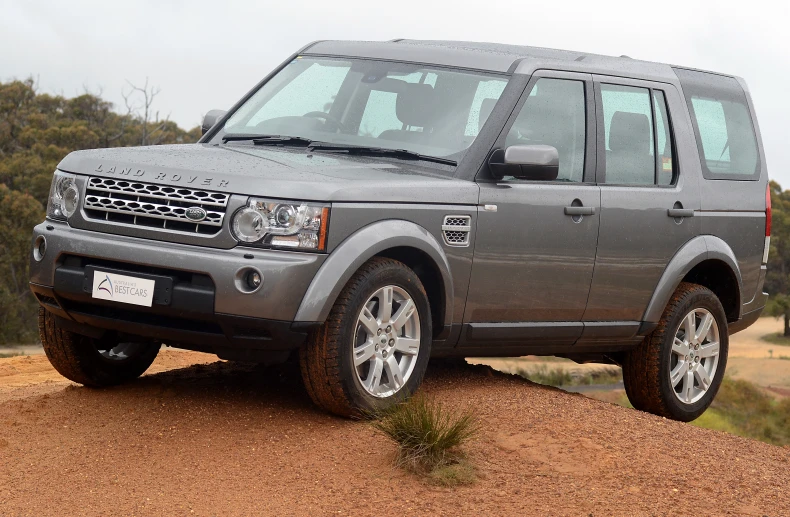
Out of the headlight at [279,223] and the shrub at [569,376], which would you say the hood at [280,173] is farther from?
the shrub at [569,376]

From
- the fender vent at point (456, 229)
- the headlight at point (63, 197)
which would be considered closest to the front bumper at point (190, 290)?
the headlight at point (63, 197)

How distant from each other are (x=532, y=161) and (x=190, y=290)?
1971 mm

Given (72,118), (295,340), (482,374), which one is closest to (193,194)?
(295,340)

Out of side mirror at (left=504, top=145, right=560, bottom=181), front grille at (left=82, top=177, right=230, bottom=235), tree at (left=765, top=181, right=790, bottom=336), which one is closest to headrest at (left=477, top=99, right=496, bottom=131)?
side mirror at (left=504, top=145, right=560, bottom=181)

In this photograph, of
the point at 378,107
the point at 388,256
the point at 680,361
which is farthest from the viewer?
the point at 680,361

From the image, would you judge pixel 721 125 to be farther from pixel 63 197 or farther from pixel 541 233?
pixel 63 197

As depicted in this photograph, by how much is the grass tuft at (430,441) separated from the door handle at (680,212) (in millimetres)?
2735

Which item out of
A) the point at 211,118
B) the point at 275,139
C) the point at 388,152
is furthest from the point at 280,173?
the point at 211,118

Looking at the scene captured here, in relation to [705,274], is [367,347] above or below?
below

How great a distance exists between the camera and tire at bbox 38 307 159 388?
6.88 m

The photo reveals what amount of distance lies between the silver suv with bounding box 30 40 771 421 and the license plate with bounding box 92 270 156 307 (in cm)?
1

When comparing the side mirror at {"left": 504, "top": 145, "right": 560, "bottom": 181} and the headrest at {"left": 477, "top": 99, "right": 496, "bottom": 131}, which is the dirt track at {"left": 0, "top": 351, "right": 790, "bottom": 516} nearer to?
the side mirror at {"left": 504, "top": 145, "right": 560, "bottom": 181}

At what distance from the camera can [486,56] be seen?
23.5 ft

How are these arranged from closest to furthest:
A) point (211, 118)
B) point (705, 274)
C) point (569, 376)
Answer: point (211, 118)
point (705, 274)
point (569, 376)
